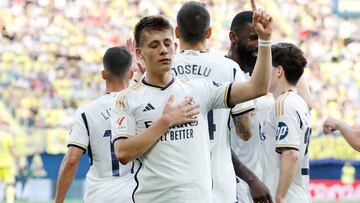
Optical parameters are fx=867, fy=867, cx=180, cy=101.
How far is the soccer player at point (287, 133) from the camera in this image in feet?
18.6

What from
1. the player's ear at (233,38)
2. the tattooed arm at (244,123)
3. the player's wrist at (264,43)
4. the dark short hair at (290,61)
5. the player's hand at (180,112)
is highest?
the player's ear at (233,38)

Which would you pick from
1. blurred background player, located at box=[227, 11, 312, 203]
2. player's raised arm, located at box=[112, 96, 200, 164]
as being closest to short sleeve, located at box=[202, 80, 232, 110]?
player's raised arm, located at box=[112, 96, 200, 164]

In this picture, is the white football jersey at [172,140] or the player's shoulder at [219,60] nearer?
the white football jersey at [172,140]

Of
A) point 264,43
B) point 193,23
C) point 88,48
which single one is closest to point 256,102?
point 193,23

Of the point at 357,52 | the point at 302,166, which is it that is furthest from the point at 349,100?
the point at 302,166

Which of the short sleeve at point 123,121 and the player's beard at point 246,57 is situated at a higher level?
the player's beard at point 246,57

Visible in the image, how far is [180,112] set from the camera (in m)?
4.38

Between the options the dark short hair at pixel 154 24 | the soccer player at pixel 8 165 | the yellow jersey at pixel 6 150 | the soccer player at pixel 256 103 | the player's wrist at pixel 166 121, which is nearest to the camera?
the player's wrist at pixel 166 121

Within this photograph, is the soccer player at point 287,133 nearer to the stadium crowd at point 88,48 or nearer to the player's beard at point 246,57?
the player's beard at point 246,57

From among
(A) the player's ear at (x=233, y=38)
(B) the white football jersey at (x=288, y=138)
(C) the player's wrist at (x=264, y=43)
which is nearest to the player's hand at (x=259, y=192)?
(B) the white football jersey at (x=288, y=138)

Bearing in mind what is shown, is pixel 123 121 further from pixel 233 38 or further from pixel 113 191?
pixel 113 191

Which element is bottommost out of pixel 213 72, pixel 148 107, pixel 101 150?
pixel 101 150

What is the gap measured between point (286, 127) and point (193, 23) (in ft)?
3.29

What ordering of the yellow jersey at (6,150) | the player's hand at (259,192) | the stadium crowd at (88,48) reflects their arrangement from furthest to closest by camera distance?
the stadium crowd at (88,48) → the yellow jersey at (6,150) → the player's hand at (259,192)
